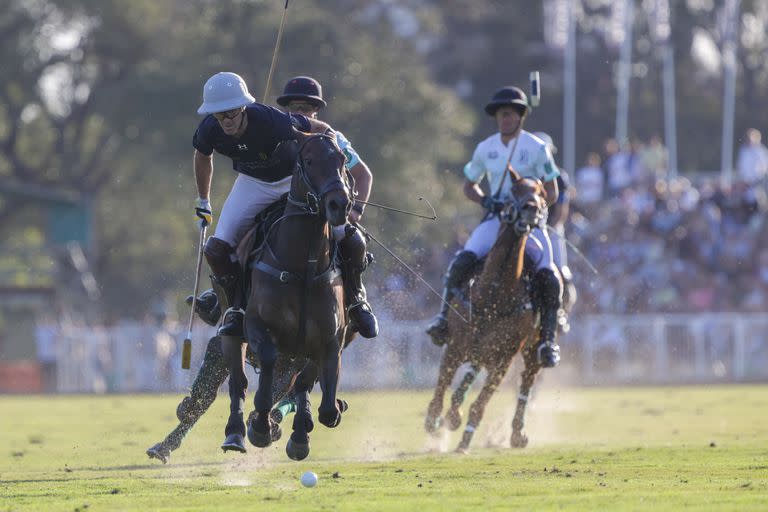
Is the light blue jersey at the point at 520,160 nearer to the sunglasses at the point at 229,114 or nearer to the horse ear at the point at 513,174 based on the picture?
the horse ear at the point at 513,174

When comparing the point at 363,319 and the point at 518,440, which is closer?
the point at 363,319

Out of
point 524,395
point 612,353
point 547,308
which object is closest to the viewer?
point 547,308

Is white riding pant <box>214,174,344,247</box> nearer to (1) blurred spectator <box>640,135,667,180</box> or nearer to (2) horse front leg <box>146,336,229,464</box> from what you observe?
(2) horse front leg <box>146,336,229,464</box>

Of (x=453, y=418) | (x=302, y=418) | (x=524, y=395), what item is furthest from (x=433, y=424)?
(x=302, y=418)

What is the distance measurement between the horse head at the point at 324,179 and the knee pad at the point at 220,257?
91 centimetres

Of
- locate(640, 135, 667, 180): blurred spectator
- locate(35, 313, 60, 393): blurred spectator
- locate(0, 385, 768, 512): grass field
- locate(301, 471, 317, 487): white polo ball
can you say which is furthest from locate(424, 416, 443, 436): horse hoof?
locate(35, 313, 60, 393): blurred spectator

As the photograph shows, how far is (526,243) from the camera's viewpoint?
43.0ft

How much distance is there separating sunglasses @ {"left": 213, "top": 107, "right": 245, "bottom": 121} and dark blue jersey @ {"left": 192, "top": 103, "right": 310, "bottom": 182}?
9 centimetres

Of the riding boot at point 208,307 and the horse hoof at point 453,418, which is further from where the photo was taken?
the horse hoof at point 453,418

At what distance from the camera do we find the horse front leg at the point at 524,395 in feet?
43.4

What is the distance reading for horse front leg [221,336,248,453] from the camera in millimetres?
9789

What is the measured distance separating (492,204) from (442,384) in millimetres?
1608

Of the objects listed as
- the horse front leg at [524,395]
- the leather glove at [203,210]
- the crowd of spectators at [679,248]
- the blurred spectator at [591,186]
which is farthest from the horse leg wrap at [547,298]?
the blurred spectator at [591,186]

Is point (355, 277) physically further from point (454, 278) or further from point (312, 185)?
point (454, 278)
